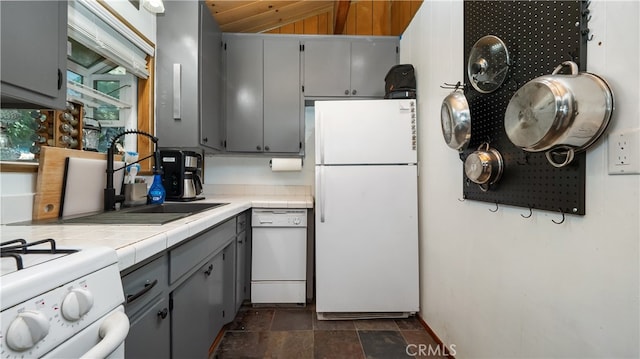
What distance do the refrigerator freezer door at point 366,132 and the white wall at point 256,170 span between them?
0.77m

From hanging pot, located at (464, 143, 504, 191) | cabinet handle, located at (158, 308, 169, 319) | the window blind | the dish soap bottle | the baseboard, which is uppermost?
the window blind

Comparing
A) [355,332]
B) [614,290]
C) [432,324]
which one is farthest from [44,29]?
[432,324]

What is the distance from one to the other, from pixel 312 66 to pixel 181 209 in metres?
1.69

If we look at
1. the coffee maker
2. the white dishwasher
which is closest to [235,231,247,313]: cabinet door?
the white dishwasher

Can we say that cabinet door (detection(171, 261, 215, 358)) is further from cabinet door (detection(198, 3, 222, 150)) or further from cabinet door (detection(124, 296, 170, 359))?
cabinet door (detection(198, 3, 222, 150))

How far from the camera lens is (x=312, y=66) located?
2.40m

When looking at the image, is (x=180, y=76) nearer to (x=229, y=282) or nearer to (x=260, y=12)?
(x=260, y=12)

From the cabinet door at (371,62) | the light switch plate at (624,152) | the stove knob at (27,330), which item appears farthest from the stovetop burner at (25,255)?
the cabinet door at (371,62)

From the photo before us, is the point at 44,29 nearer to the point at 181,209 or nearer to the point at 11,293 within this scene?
the point at 11,293

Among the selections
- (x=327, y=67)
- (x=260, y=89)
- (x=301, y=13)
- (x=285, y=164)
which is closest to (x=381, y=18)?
(x=301, y=13)

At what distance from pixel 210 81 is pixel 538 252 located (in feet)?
7.80

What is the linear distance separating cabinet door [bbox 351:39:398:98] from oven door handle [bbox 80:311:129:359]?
229cm

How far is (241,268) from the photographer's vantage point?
199 cm

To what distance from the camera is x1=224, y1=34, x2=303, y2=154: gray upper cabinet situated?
94.0 inches
